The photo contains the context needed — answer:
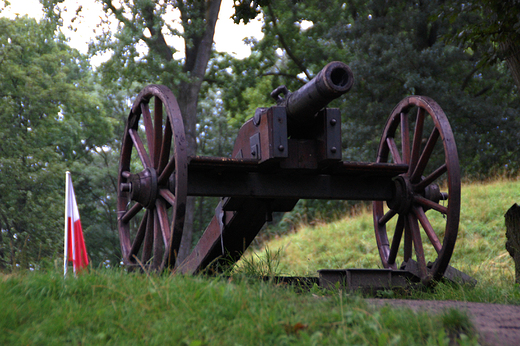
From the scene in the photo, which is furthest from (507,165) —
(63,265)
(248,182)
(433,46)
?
(63,265)

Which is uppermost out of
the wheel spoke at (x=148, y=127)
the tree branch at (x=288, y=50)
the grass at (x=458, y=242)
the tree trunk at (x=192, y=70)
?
the tree branch at (x=288, y=50)

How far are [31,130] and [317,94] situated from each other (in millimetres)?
21732

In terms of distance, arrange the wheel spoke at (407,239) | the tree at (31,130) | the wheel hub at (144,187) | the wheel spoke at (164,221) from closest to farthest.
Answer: the wheel spoke at (164,221) → the wheel hub at (144,187) → the wheel spoke at (407,239) → the tree at (31,130)

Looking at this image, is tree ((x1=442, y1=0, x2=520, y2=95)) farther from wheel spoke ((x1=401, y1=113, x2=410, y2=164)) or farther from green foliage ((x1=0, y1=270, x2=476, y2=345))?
green foliage ((x1=0, y1=270, x2=476, y2=345))

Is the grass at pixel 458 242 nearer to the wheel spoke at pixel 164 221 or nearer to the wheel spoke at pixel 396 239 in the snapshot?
the wheel spoke at pixel 396 239

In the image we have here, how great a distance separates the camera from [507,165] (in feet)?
64.3

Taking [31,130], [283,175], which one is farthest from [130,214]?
[31,130]

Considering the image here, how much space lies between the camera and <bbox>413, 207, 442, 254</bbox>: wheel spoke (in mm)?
5023

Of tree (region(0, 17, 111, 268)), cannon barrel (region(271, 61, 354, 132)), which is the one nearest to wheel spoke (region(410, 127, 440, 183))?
cannon barrel (region(271, 61, 354, 132))

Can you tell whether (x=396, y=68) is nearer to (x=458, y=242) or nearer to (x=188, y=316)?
(x=458, y=242)

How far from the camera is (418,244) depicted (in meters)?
5.37

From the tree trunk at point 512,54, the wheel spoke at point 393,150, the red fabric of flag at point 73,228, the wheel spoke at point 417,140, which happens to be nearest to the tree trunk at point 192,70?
the red fabric of flag at point 73,228

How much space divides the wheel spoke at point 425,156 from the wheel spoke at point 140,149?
269 centimetres

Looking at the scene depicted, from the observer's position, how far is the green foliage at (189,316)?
2.53 m
